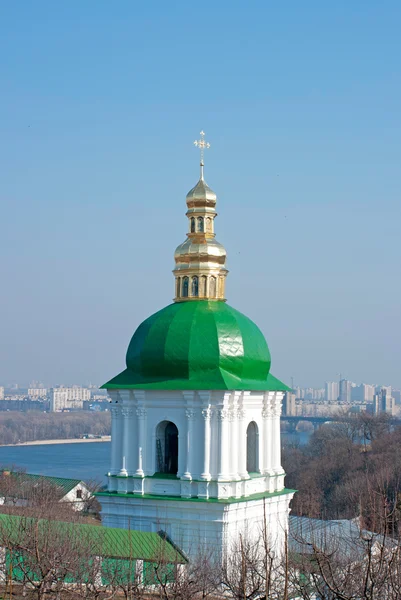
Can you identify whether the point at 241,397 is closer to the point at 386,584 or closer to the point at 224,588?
the point at 224,588

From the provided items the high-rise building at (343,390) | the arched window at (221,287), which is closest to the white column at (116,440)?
the arched window at (221,287)

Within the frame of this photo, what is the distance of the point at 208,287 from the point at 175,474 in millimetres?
2766

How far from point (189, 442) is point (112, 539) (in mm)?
1702

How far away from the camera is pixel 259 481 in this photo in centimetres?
1463

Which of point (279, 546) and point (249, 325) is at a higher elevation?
point (249, 325)

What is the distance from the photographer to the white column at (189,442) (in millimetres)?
14000

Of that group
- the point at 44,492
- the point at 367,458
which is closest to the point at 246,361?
the point at 44,492

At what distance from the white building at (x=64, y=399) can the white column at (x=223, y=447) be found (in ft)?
488

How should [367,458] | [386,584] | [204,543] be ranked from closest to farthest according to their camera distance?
[386,584]
[204,543]
[367,458]

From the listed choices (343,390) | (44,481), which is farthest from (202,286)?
(343,390)

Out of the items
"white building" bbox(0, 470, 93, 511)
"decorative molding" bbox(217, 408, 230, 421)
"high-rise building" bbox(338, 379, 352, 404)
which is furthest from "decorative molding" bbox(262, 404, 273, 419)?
"high-rise building" bbox(338, 379, 352, 404)

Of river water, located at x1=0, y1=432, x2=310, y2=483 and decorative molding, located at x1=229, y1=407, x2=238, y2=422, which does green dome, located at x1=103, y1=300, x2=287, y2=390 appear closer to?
decorative molding, located at x1=229, y1=407, x2=238, y2=422

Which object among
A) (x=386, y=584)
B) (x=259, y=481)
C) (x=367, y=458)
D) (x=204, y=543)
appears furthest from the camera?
(x=367, y=458)

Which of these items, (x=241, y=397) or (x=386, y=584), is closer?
(x=386, y=584)
